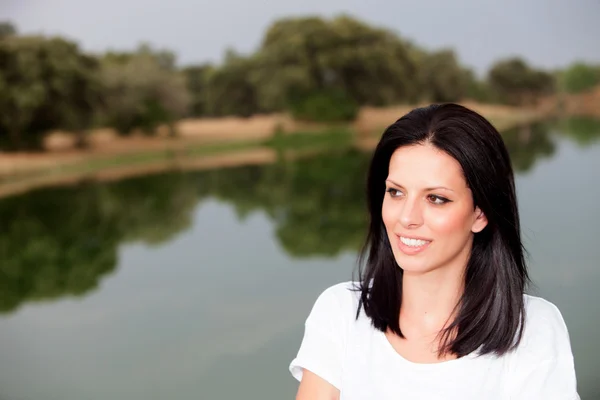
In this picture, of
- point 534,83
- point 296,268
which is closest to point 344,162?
point 296,268

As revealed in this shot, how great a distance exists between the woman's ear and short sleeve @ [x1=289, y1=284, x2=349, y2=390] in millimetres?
236

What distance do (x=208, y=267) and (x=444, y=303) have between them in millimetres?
2603

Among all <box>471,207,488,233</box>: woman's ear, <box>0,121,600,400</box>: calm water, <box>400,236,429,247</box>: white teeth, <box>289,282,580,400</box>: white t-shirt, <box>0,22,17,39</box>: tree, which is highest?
<box>0,22,17,39</box>: tree

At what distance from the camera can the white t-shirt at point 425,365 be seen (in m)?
1.01

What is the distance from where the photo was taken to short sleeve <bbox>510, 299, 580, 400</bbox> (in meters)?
1.00

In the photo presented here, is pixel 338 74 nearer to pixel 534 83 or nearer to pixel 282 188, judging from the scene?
pixel 282 188

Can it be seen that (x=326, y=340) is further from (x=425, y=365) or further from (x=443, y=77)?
Answer: (x=443, y=77)

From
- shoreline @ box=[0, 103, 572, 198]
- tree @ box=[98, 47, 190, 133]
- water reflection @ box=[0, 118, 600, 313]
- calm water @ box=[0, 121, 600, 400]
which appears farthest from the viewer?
tree @ box=[98, 47, 190, 133]

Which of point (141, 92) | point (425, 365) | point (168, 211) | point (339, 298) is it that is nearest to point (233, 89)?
point (141, 92)

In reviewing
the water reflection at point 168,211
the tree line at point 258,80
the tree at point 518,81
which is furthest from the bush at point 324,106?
the tree at point 518,81

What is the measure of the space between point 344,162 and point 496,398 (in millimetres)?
3173

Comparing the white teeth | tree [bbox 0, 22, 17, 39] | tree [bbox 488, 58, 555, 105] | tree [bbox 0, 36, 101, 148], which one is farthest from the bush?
the white teeth

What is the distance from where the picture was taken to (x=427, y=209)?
3.47ft

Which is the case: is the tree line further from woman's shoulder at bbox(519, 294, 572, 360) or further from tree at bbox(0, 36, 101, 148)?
woman's shoulder at bbox(519, 294, 572, 360)
